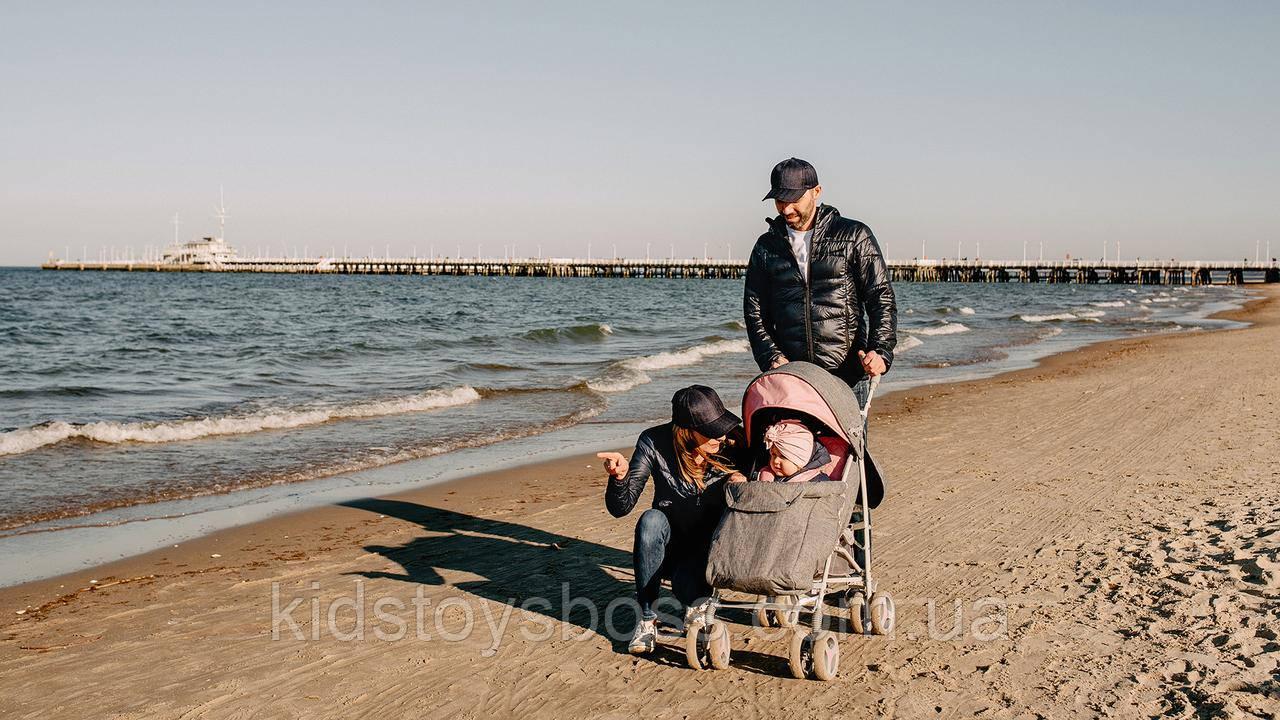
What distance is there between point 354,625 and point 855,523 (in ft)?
7.99

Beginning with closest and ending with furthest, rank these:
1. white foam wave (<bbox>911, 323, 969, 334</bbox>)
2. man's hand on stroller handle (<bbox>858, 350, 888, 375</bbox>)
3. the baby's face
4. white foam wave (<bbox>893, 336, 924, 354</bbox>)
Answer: the baby's face < man's hand on stroller handle (<bbox>858, 350, 888, 375</bbox>) < white foam wave (<bbox>893, 336, 924, 354</bbox>) < white foam wave (<bbox>911, 323, 969, 334</bbox>)

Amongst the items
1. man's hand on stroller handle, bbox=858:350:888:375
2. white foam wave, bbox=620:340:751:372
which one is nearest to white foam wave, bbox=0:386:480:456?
white foam wave, bbox=620:340:751:372

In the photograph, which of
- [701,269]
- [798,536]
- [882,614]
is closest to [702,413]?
[798,536]

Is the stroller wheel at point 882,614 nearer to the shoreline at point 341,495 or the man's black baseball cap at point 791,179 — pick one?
the man's black baseball cap at point 791,179

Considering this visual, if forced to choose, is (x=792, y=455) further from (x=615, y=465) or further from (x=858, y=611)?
(x=858, y=611)

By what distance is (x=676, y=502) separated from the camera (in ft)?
14.6

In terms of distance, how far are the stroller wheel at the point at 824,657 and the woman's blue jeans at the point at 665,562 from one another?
567 millimetres

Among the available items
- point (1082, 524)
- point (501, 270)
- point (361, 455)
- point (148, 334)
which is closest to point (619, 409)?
point (361, 455)

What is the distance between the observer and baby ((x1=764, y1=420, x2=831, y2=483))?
4.17m

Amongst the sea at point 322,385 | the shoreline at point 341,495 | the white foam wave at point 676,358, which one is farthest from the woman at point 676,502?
the white foam wave at point 676,358

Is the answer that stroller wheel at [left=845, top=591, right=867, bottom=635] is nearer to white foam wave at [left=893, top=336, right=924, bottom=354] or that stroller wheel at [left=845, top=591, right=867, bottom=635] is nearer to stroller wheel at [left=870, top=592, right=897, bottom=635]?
stroller wheel at [left=870, top=592, right=897, bottom=635]

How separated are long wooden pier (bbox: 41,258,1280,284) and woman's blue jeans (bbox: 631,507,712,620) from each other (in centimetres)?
9413

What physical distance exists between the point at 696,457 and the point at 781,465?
1.30 ft

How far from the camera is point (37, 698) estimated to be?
4.06m
